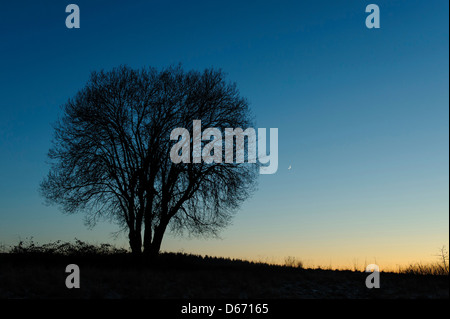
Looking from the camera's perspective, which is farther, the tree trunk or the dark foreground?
the tree trunk

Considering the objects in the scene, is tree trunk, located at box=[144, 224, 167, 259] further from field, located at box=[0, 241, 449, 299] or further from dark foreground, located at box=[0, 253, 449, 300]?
A: dark foreground, located at box=[0, 253, 449, 300]

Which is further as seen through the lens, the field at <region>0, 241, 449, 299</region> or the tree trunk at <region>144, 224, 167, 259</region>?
the tree trunk at <region>144, 224, 167, 259</region>

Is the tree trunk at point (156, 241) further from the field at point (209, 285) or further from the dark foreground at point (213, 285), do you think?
the dark foreground at point (213, 285)

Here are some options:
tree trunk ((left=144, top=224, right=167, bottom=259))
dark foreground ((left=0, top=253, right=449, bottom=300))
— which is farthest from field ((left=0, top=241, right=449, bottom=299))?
tree trunk ((left=144, top=224, right=167, bottom=259))

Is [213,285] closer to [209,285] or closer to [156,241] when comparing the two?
[209,285]

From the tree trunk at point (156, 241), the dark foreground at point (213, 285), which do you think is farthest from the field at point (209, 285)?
the tree trunk at point (156, 241)

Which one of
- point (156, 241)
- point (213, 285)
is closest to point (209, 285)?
point (213, 285)

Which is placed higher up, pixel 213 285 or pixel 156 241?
pixel 156 241

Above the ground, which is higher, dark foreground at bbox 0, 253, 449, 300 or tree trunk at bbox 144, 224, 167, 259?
tree trunk at bbox 144, 224, 167, 259

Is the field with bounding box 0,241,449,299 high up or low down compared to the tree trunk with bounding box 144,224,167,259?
down

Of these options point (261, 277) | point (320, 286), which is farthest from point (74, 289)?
point (320, 286)
